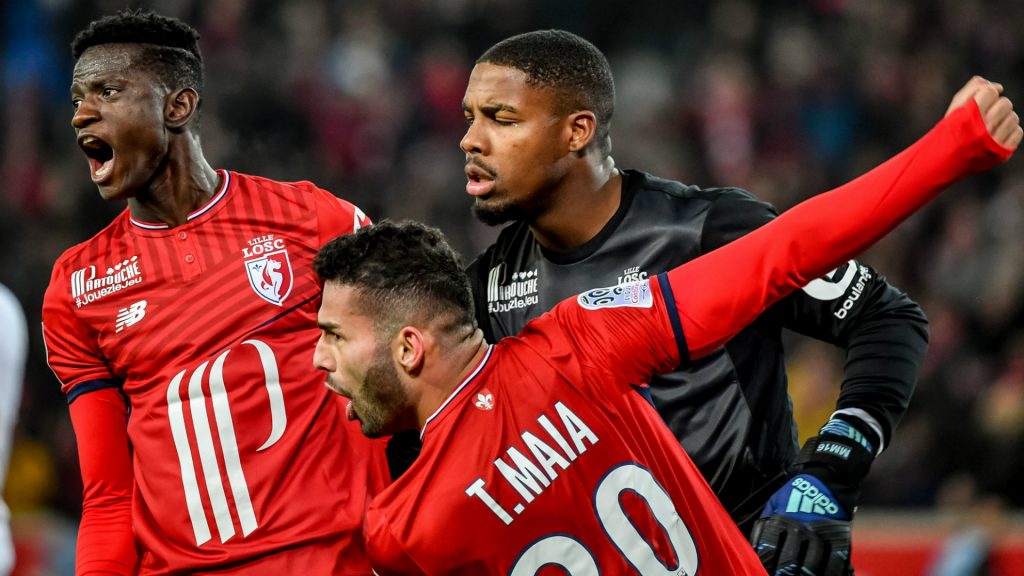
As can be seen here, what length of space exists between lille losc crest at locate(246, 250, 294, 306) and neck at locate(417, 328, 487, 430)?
75cm

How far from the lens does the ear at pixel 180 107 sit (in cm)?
384

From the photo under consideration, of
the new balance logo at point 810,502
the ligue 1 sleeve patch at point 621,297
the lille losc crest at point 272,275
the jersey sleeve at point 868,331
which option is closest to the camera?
the ligue 1 sleeve patch at point 621,297

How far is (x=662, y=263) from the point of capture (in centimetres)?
372

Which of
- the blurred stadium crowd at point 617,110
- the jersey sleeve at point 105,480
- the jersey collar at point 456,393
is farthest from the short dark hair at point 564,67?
the blurred stadium crowd at point 617,110

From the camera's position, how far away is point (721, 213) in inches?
145

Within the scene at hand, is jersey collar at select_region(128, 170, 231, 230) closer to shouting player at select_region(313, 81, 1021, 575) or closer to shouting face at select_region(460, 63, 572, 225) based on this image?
shouting face at select_region(460, 63, 572, 225)

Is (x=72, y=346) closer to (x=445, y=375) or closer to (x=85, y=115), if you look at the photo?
(x=85, y=115)

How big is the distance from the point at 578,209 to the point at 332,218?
2.17 feet

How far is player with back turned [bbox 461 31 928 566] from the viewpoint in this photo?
3.59 m

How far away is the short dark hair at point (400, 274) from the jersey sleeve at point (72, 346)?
2.88 ft

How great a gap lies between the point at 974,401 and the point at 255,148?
500cm

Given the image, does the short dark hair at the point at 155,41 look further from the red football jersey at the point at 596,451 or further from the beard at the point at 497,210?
the red football jersey at the point at 596,451

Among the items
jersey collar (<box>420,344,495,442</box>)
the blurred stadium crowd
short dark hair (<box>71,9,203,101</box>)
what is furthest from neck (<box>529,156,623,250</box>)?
the blurred stadium crowd

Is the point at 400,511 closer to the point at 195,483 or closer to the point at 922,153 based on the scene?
the point at 195,483
